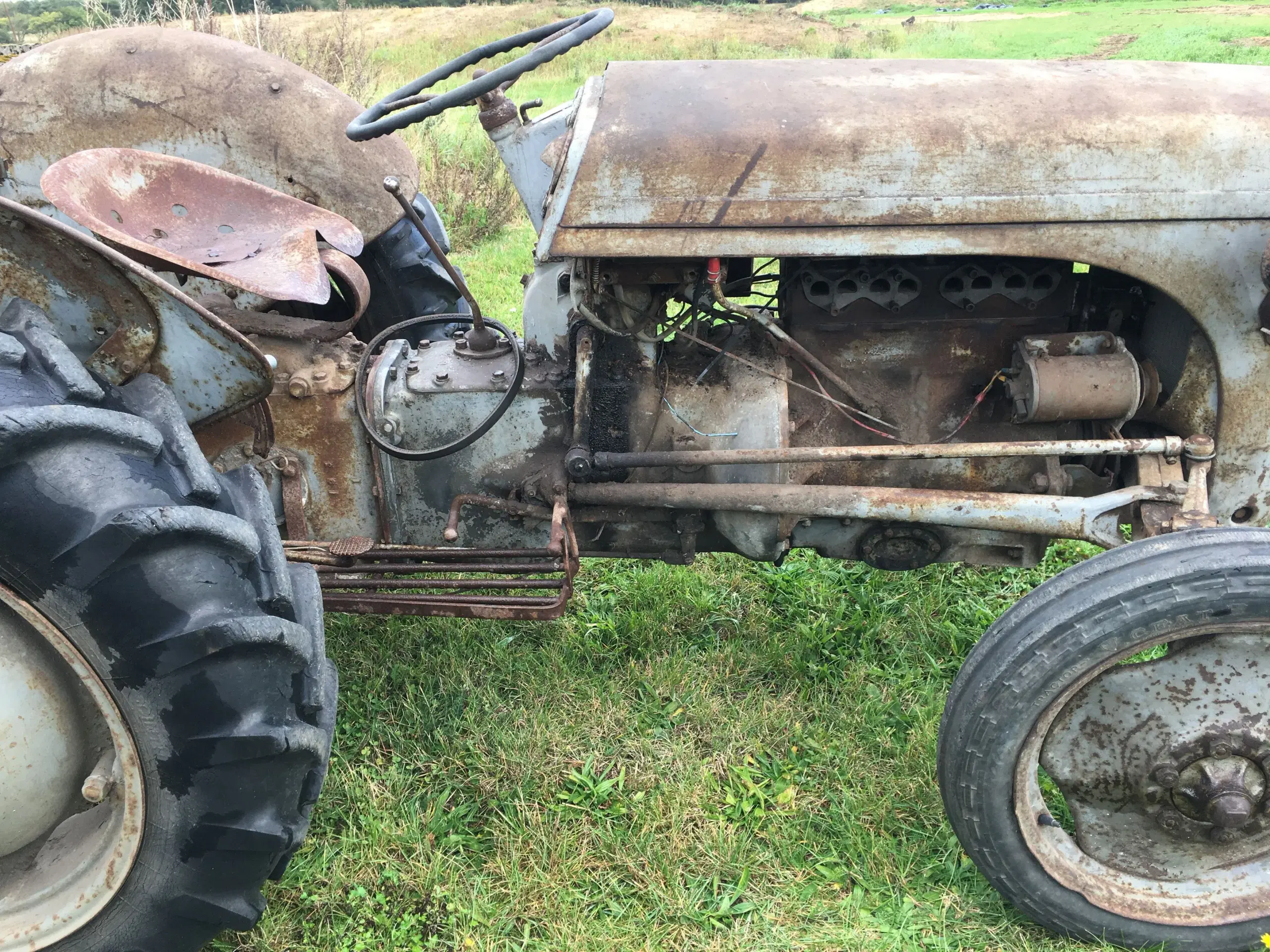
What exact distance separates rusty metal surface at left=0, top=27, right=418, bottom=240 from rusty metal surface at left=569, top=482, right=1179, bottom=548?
128 centimetres

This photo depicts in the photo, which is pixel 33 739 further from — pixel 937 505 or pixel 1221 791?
pixel 1221 791

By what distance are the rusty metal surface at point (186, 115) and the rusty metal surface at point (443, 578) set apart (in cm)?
104

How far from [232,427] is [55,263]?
21.8 inches

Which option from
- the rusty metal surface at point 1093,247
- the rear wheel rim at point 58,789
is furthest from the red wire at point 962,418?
the rear wheel rim at point 58,789

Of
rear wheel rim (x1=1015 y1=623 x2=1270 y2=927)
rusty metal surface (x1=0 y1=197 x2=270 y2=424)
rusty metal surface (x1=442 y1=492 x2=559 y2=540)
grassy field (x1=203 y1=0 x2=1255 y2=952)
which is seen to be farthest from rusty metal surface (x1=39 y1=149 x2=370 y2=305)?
rear wheel rim (x1=1015 y1=623 x2=1270 y2=927)

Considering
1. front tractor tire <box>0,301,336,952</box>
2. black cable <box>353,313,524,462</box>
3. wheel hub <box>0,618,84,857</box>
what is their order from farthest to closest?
1. black cable <box>353,313,524,462</box>
2. wheel hub <box>0,618,84,857</box>
3. front tractor tire <box>0,301,336,952</box>

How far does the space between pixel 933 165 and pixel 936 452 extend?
56cm

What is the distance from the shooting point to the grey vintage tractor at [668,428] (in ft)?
5.25

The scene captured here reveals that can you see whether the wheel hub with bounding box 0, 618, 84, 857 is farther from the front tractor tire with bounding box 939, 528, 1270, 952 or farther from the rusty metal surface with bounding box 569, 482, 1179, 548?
the front tractor tire with bounding box 939, 528, 1270, 952

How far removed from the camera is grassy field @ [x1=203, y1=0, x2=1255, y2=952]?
205 centimetres

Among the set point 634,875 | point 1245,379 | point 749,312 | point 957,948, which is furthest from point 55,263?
point 1245,379

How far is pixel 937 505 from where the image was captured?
1997 mm

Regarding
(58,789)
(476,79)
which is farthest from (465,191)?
(58,789)

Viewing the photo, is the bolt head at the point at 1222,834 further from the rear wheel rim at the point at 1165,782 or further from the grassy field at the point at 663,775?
the grassy field at the point at 663,775
